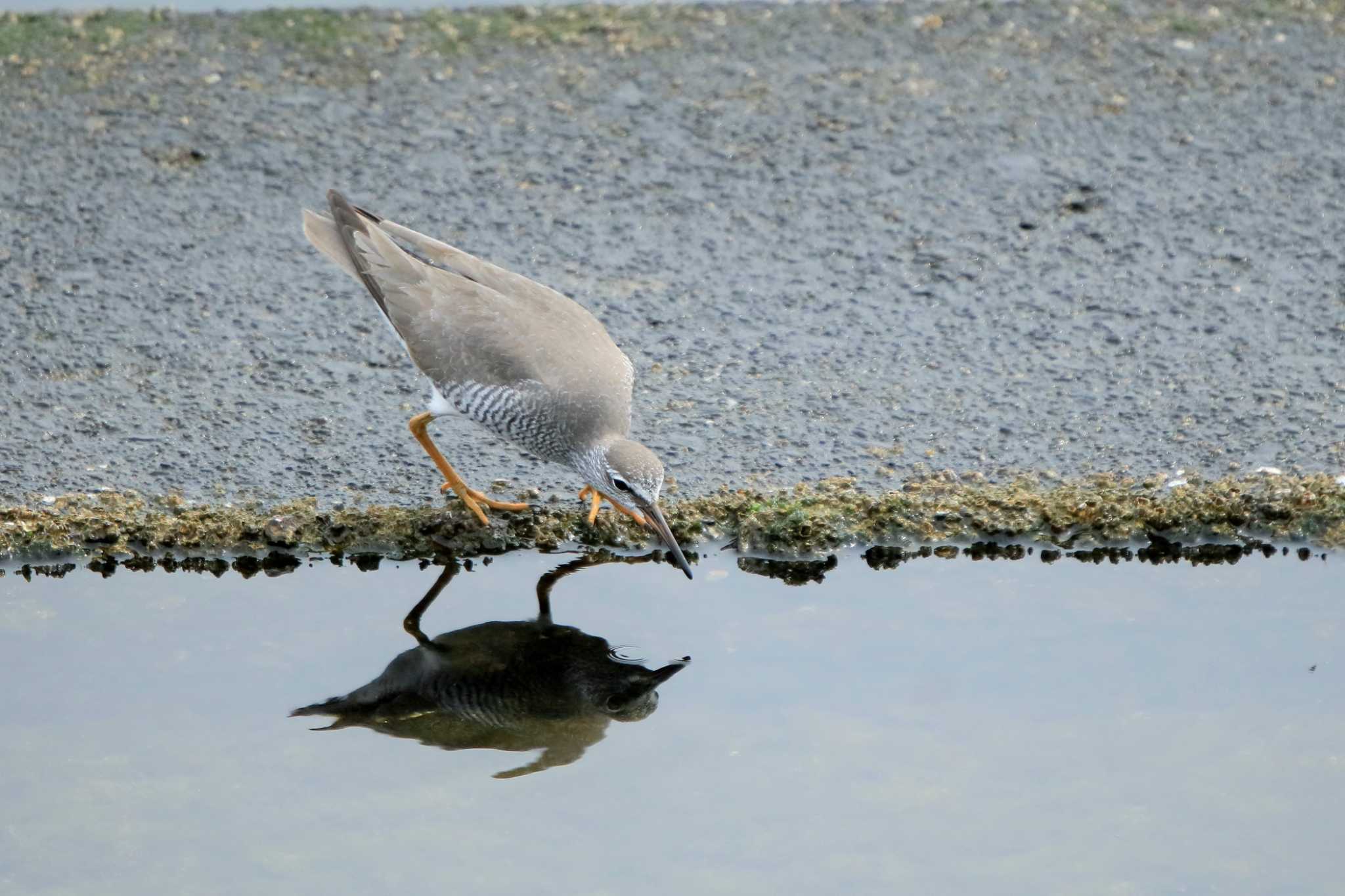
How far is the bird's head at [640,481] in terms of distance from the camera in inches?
172

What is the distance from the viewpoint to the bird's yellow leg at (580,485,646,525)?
14.8 feet

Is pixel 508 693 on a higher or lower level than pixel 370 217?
lower

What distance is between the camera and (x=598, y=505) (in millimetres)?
4734

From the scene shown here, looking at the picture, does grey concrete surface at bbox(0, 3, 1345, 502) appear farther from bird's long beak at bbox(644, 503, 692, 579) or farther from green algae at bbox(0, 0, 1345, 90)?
bird's long beak at bbox(644, 503, 692, 579)

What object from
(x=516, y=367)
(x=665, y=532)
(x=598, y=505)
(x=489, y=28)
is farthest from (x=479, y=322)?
(x=489, y=28)

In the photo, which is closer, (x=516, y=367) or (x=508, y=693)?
(x=508, y=693)

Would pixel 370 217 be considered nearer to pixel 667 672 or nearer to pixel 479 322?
pixel 479 322

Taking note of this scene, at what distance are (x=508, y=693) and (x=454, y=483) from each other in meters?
0.86

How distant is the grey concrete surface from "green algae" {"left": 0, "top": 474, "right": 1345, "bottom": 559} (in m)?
0.16

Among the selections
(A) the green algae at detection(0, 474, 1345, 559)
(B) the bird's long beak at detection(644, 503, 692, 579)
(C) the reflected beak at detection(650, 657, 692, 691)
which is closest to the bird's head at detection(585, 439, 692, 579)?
(B) the bird's long beak at detection(644, 503, 692, 579)

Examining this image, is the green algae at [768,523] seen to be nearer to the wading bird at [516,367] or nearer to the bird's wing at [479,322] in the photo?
the wading bird at [516,367]

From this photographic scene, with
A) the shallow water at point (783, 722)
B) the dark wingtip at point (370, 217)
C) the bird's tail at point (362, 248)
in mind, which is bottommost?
the shallow water at point (783, 722)

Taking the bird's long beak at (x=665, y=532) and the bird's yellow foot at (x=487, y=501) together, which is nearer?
the bird's long beak at (x=665, y=532)

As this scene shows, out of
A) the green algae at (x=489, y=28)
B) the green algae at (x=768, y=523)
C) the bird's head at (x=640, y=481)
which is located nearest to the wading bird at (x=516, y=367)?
the bird's head at (x=640, y=481)
